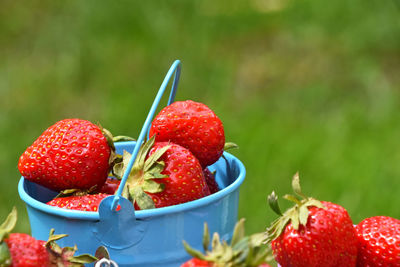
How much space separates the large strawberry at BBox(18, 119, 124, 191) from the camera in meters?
0.99

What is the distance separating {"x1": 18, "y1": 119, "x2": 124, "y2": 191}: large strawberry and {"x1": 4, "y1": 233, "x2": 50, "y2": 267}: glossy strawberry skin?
220 millimetres

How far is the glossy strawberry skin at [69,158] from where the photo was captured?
99 centimetres

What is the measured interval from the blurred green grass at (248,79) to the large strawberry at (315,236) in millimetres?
896

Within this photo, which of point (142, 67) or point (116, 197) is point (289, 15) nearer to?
point (142, 67)

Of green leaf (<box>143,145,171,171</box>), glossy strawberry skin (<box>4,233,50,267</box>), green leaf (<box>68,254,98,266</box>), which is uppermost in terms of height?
green leaf (<box>143,145,171,171</box>)

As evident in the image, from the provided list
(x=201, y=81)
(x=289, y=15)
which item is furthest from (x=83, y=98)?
(x=289, y=15)

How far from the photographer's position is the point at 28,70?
275 cm

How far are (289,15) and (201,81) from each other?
65 cm

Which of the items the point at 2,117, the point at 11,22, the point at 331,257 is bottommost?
the point at 2,117

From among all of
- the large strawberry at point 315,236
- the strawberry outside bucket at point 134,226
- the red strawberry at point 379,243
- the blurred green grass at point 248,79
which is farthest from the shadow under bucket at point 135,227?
the blurred green grass at point 248,79

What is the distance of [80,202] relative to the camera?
95 cm

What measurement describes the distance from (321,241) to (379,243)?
0.11m

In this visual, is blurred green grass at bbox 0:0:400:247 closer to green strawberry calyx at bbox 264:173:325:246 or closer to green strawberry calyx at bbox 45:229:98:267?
green strawberry calyx at bbox 264:173:325:246

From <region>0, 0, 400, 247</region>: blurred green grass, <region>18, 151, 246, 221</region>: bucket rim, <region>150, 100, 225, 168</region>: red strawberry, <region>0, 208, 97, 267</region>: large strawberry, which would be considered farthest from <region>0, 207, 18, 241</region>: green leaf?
<region>0, 0, 400, 247</region>: blurred green grass
